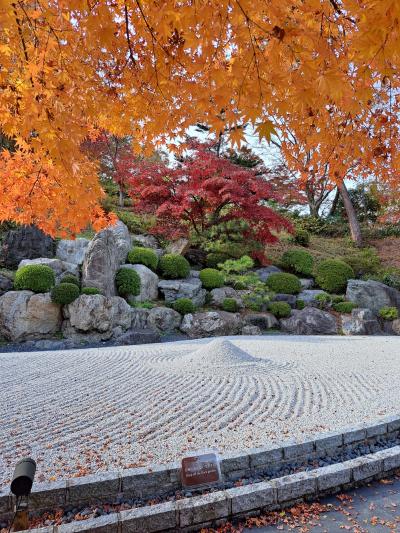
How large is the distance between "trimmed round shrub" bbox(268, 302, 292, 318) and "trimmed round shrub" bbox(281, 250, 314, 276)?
288cm

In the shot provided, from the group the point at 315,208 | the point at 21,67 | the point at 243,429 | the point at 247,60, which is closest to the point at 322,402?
the point at 243,429

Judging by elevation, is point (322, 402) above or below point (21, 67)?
below

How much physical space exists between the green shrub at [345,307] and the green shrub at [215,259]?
3.62 metres

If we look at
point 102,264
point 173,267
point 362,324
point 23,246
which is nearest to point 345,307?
point 362,324

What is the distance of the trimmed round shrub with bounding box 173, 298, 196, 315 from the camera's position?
9539mm

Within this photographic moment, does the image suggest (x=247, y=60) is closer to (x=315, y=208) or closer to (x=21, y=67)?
(x=21, y=67)

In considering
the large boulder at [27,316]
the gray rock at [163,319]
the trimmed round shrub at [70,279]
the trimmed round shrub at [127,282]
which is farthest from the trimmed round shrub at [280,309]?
the large boulder at [27,316]

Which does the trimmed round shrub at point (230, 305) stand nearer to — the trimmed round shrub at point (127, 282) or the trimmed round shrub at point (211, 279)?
the trimmed round shrub at point (211, 279)

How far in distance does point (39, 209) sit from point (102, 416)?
2.14 meters

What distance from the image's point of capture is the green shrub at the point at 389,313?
10.5m

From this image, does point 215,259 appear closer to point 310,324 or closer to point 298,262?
point 298,262

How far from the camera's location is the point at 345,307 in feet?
36.0

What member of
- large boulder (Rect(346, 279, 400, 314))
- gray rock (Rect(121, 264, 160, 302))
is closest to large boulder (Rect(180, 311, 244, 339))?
gray rock (Rect(121, 264, 160, 302))

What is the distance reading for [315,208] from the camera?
Result: 64.0ft
